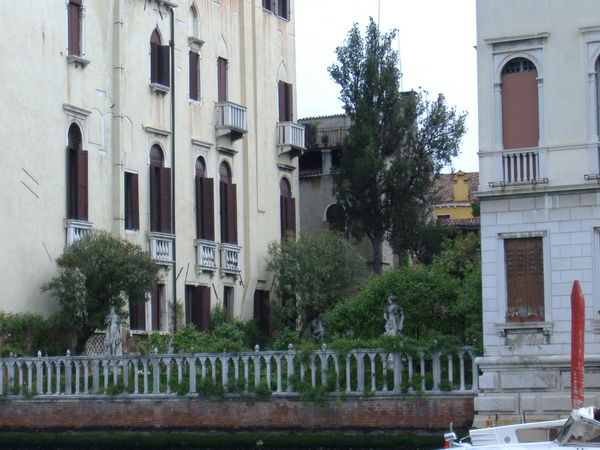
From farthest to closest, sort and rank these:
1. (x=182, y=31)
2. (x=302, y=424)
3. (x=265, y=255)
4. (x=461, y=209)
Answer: (x=461, y=209)
(x=265, y=255)
(x=182, y=31)
(x=302, y=424)

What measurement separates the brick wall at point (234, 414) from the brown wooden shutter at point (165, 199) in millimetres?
10938

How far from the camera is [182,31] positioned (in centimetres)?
4300

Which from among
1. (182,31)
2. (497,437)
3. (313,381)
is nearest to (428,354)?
(313,381)

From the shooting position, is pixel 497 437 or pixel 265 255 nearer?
pixel 497 437

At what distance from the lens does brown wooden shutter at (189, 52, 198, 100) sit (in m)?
43.5

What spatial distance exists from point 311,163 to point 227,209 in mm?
8369

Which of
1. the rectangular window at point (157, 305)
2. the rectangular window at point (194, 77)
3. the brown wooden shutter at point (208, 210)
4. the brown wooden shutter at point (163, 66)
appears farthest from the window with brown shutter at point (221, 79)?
the rectangular window at point (157, 305)

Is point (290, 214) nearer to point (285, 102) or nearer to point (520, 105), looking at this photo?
point (285, 102)

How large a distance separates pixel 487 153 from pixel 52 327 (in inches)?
557

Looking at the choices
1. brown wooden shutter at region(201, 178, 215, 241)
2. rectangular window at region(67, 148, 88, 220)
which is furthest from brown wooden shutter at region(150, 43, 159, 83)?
rectangular window at region(67, 148, 88, 220)

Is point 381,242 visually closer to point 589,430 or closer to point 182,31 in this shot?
point 182,31

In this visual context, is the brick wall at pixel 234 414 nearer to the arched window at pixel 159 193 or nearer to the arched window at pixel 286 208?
the arched window at pixel 159 193

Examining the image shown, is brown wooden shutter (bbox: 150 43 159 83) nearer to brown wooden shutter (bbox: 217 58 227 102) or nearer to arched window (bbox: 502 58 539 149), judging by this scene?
brown wooden shutter (bbox: 217 58 227 102)

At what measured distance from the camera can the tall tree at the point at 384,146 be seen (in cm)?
4691
